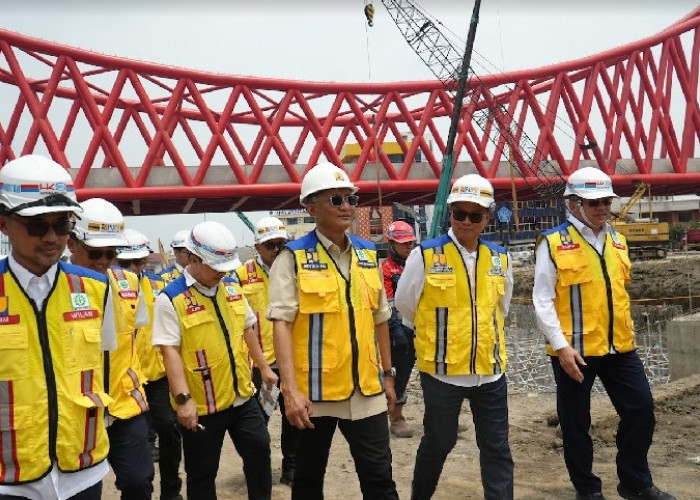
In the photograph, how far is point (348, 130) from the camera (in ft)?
113

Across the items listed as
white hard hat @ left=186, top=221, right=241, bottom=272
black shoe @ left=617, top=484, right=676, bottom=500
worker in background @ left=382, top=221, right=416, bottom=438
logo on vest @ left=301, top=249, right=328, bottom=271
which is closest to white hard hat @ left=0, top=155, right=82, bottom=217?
logo on vest @ left=301, top=249, right=328, bottom=271

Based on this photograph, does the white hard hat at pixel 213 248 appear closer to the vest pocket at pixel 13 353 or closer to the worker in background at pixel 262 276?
the vest pocket at pixel 13 353

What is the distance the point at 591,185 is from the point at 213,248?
224 centimetres

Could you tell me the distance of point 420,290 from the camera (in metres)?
3.64

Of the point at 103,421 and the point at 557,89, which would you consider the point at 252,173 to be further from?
the point at 103,421

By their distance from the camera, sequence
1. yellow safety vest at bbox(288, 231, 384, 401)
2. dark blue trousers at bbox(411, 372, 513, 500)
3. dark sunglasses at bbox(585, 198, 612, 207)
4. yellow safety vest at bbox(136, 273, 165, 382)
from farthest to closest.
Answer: yellow safety vest at bbox(136, 273, 165, 382) → dark sunglasses at bbox(585, 198, 612, 207) → dark blue trousers at bbox(411, 372, 513, 500) → yellow safety vest at bbox(288, 231, 384, 401)

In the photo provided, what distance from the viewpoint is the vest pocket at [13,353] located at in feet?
6.88

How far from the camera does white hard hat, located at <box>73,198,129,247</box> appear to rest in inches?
141

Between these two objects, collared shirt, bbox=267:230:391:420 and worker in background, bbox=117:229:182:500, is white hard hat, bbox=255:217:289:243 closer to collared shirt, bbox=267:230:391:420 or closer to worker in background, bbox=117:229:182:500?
worker in background, bbox=117:229:182:500

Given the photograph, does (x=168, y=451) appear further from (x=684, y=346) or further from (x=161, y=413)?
(x=684, y=346)

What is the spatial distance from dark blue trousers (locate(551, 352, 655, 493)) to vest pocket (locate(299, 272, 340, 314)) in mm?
1715

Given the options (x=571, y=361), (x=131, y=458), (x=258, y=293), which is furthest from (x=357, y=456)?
(x=258, y=293)

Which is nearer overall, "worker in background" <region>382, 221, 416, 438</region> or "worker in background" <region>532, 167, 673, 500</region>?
"worker in background" <region>532, 167, 673, 500</region>

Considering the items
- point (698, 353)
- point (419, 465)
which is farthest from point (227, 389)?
point (698, 353)
